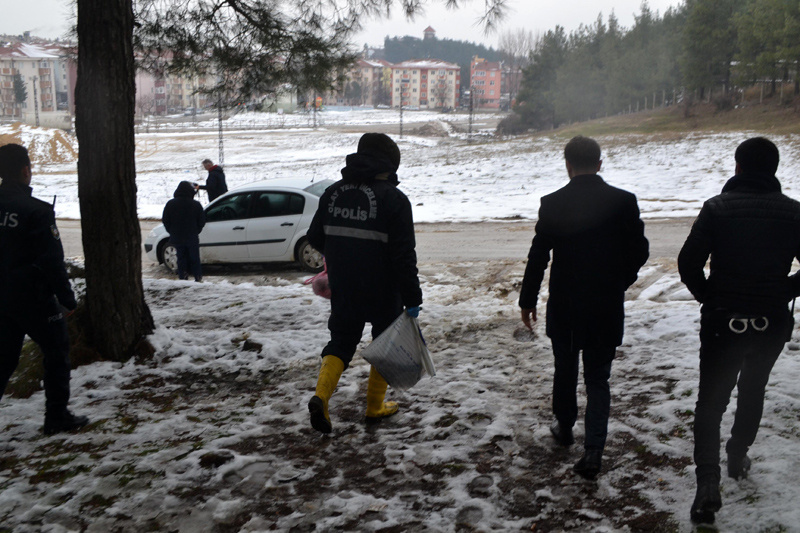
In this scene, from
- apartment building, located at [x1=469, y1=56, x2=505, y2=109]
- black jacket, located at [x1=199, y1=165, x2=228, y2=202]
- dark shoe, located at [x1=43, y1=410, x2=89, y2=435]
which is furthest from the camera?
apartment building, located at [x1=469, y1=56, x2=505, y2=109]

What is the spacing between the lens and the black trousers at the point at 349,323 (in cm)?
422

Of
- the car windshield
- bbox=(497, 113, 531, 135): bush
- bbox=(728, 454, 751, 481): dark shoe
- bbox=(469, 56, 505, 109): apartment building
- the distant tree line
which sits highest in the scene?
bbox=(469, 56, 505, 109): apartment building

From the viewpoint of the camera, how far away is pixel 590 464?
144 inches

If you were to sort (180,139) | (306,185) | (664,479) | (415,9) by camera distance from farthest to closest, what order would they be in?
(180,139) < (306,185) < (415,9) < (664,479)

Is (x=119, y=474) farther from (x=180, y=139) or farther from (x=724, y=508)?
(x=180, y=139)

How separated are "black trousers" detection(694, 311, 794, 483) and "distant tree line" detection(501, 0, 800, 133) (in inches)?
1572

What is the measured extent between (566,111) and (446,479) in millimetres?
67744

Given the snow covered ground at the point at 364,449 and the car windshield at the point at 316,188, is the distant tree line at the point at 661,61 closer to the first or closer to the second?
the car windshield at the point at 316,188

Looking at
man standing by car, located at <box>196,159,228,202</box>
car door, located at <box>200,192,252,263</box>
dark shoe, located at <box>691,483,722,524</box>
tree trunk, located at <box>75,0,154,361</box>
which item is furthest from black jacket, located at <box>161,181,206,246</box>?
dark shoe, located at <box>691,483,722,524</box>

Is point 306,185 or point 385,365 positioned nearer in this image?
point 385,365

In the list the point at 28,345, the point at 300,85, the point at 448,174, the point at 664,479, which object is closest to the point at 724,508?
the point at 664,479

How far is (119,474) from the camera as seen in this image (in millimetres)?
3742

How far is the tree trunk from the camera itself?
5.22 meters

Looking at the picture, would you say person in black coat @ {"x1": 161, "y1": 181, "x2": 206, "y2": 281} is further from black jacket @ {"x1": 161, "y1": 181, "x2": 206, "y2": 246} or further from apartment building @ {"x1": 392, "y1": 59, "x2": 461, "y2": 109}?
apartment building @ {"x1": 392, "y1": 59, "x2": 461, "y2": 109}
